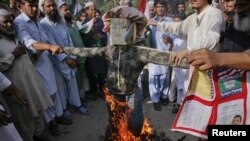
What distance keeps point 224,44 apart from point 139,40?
1268mm

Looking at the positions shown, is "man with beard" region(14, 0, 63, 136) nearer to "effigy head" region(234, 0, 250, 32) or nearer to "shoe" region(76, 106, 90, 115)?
"shoe" region(76, 106, 90, 115)

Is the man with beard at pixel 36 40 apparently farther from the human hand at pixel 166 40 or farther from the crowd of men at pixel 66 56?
the human hand at pixel 166 40

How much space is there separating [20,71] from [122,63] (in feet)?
5.18

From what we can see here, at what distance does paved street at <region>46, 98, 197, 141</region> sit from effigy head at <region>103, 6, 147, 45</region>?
7.79ft

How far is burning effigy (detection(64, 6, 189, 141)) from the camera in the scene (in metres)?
3.67

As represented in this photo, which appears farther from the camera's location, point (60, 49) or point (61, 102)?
point (61, 102)

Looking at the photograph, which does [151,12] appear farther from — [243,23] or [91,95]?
[243,23]

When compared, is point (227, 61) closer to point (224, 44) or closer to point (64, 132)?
point (224, 44)

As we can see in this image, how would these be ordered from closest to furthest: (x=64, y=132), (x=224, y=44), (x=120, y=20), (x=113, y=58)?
1. (x=120, y=20)
2. (x=113, y=58)
3. (x=224, y=44)
4. (x=64, y=132)

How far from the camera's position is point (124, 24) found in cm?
363

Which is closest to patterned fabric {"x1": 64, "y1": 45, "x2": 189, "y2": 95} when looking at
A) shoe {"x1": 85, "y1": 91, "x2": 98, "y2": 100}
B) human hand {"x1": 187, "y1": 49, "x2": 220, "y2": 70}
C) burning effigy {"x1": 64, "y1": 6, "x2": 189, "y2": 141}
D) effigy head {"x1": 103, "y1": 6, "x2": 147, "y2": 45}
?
burning effigy {"x1": 64, "y1": 6, "x2": 189, "y2": 141}

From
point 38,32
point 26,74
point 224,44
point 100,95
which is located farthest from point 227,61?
point 100,95

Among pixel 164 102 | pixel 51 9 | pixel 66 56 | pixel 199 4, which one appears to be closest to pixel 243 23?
pixel 199 4

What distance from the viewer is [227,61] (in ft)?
5.55
